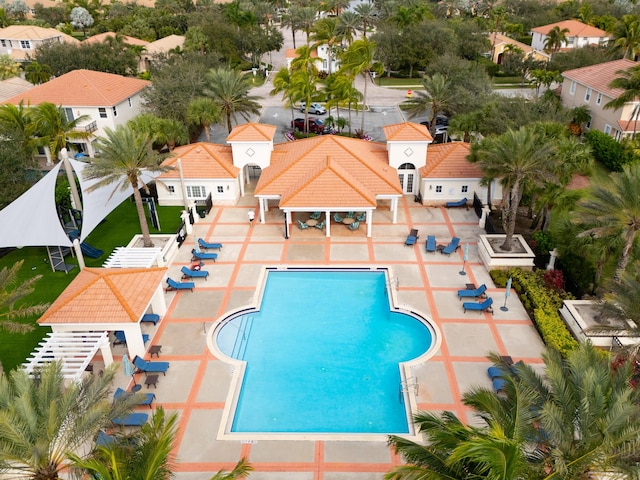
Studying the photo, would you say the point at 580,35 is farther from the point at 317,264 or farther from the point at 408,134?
the point at 317,264

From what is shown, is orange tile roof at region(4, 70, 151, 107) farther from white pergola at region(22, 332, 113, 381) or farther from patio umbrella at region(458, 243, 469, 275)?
patio umbrella at region(458, 243, 469, 275)

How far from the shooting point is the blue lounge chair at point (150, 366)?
69.3 ft

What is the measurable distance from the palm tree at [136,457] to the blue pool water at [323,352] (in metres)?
7.64

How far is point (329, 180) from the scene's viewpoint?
104ft

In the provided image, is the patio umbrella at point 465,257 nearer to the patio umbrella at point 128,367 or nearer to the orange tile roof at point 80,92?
the patio umbrella at point 128,367

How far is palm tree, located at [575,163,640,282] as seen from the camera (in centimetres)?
2122

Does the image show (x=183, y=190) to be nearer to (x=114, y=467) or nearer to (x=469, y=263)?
(x=469, y=263)

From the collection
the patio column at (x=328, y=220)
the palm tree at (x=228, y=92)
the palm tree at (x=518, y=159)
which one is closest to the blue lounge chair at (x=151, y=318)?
the patio column at (x=328, y=220)

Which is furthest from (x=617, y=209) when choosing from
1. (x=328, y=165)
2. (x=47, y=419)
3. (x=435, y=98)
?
(x=435, y=98)

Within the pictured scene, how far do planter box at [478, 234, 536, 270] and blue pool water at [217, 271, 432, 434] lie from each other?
19.3 ft

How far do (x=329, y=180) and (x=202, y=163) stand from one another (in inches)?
396

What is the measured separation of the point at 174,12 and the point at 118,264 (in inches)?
3555

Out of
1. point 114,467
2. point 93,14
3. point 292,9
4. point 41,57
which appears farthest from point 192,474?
point 93,14

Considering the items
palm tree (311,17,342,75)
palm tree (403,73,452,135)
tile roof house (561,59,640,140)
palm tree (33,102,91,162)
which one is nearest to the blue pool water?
Answer: palm tree (33,102,91,162)
